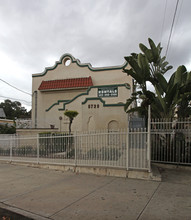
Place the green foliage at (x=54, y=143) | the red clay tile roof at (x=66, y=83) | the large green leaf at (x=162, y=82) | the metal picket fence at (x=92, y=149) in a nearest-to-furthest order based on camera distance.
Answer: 1. the metal picket fence at (x=92, y=149)
2. the green foliage at (x=54, y=143)
3. the large green leaf at (x=162, y=82)
4. the red clay tile roof at (x=66, y=83)

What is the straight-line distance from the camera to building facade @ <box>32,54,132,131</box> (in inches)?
530

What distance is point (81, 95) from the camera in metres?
15.5

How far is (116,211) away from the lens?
3963 mm

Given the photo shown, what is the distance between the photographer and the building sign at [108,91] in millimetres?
15539

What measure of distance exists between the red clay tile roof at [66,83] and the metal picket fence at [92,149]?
980cm

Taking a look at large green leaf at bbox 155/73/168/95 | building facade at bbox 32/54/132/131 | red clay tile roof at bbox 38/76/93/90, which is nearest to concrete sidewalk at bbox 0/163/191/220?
large green leaf at bbox 155/73/168/95

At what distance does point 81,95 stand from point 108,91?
85.0 inches

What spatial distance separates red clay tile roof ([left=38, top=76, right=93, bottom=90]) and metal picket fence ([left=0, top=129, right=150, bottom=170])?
980 centimetres

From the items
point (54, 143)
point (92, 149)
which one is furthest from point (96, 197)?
point (54, 143)

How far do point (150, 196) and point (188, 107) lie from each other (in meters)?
5.31

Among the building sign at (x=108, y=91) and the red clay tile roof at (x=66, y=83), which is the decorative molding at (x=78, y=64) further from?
the building sign at (x=108, y=91)

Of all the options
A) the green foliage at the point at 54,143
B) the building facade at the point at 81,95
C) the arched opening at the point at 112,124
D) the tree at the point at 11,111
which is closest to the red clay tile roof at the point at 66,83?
the building facade at the point at 81,95

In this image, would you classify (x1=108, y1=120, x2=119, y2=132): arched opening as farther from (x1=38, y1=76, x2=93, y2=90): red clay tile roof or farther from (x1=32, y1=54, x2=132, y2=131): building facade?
(x1=38, y1=76, x2=93, y2=90): red clay tile roof

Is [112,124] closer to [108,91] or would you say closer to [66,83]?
[108,91]
